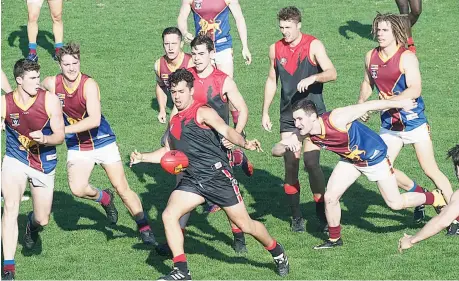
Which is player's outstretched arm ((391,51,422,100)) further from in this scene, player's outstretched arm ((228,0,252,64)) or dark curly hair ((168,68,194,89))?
player's outstretched arm ((228,0,252,64))

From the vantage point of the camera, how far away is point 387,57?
41.4ft

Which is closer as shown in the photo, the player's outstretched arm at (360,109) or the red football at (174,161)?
the red football at (174,161)

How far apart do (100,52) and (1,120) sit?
986 cm

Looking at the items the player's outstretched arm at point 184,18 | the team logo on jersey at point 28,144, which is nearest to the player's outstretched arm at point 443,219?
the team logo on jersey at point 28,144

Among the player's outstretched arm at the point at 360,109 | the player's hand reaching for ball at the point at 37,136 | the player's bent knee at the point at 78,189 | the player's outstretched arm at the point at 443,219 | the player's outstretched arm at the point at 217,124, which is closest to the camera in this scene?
the player's outstretched arm at the point at 443,219

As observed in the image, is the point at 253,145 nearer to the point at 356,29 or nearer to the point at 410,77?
the point at 410,77

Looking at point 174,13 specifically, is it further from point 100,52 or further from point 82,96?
point 82,96

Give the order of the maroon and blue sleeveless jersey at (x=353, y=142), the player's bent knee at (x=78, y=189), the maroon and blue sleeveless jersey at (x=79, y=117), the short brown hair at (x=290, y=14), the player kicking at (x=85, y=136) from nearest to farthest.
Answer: the maroon and blue sleeveless jersey at (x=353, y=142) < the player kicking at (x=85, y=136) < the maroon and blue sleeveless jersey at (x=79, y=117) < the player's bent knee at (x=78, y=189) < the short brown hair at (x=290, y=14)

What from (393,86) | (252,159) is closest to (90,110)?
(393,86)

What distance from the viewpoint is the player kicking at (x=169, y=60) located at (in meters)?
13.3

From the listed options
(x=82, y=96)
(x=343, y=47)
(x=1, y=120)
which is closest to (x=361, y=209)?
(x=82, y=96)

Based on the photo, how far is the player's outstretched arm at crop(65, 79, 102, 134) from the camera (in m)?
12.1

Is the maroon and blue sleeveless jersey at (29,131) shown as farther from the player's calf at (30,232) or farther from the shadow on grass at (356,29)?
the shadow on grass at (356,29)

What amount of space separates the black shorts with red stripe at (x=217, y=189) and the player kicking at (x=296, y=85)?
1874 millimetres
